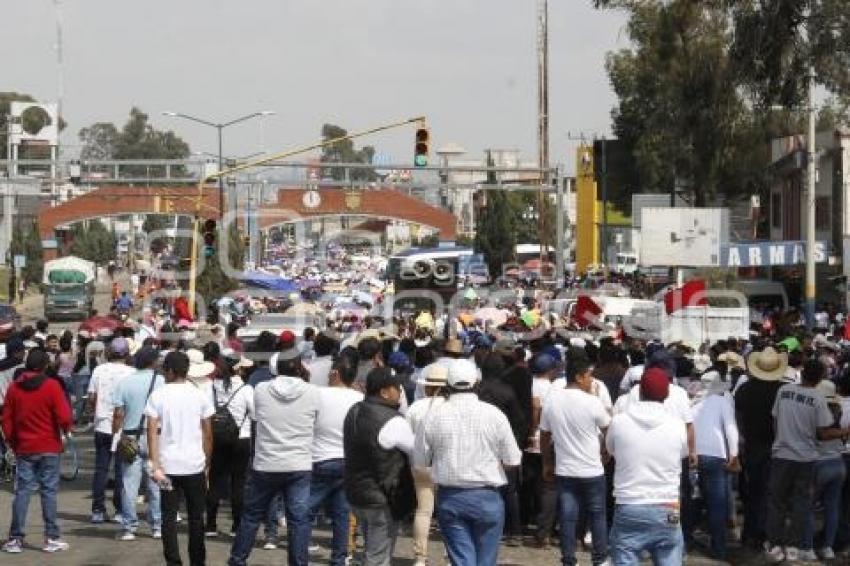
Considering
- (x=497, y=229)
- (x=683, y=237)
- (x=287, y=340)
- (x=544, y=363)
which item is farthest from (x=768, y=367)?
(x=497, y=229)

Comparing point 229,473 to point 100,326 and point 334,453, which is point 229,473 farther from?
point 100,326

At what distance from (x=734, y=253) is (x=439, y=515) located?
32.5 meters

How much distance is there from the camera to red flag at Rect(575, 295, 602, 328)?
1119 inches

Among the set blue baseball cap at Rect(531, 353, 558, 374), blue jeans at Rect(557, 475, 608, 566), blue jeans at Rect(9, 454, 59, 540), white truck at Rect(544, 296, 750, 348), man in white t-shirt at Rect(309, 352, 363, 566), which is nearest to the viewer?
Answer: man in white t-shirt at Rect(309, 352, 363, 566)

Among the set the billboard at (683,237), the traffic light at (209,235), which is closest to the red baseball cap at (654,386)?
the traffic light at (209,235)

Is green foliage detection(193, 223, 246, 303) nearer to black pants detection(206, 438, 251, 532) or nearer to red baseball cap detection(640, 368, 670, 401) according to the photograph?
black pants detection(206, 438, 251, 532)

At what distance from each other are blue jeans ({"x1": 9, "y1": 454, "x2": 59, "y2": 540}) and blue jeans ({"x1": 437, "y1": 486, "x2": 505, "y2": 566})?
16.3 ft

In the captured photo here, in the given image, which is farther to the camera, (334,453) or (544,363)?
(544,363)

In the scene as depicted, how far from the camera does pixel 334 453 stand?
38.1 ft

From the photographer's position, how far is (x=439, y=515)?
31.7ft

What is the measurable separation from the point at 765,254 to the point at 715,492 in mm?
28352

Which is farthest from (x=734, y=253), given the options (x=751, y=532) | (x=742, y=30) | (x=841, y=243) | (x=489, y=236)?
(x=489, y=236)

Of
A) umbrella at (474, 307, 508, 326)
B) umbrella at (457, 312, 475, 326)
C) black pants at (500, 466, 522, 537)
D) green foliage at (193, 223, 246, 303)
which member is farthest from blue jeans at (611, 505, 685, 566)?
green foliage at (193, 223, 246, 303)

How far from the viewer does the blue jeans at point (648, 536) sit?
9531mm
